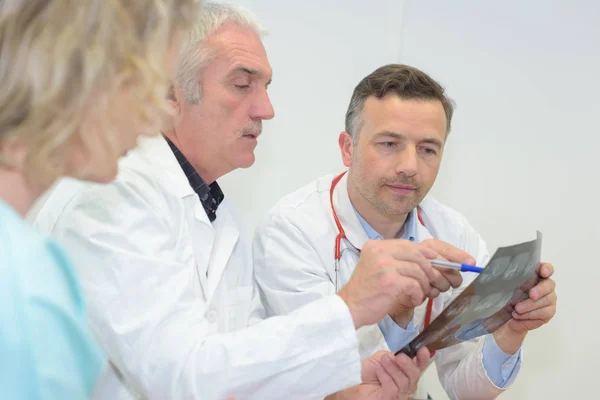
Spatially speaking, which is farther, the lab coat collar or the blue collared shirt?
the blue collared shirt

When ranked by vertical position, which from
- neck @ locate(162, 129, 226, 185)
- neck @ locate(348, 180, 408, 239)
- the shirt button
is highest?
neck @ locate(162, 129, 226, 185)

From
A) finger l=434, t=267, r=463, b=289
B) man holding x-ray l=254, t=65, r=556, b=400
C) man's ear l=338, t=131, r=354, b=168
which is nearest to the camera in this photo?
finger l=434, t=267, r=463, b=289

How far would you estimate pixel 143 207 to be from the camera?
3.72 feet

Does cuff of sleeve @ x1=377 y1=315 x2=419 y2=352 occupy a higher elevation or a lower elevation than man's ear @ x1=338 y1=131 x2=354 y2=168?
lower

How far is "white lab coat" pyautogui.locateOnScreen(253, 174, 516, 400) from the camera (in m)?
1.57

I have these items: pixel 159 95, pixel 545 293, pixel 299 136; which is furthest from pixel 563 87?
pixel 159 95

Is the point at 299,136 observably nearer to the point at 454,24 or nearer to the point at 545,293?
the point at 454,24

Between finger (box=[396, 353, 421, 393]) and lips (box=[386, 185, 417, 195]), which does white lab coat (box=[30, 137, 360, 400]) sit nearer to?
finger (box=[396, 353, 421, 393])

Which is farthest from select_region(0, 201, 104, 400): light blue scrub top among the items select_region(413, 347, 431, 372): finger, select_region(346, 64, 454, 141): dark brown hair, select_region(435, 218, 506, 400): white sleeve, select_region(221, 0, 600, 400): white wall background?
select_region(221, 0, 600, 400): white wall background

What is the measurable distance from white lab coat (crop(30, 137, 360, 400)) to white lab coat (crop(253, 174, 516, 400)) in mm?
455

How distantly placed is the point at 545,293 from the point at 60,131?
1053 mm

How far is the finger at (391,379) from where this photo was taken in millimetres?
1333

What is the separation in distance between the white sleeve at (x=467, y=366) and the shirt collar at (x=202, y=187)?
605 millimetres

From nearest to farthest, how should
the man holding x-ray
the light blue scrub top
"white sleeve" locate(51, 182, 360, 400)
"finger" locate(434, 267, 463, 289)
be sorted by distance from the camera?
1. the light blue scrub top
2. "white sleeve" locate(51, 182, 360, 400)
3. "finger" locate(434, 267, 463, 289)
4. the man holding x-ray
